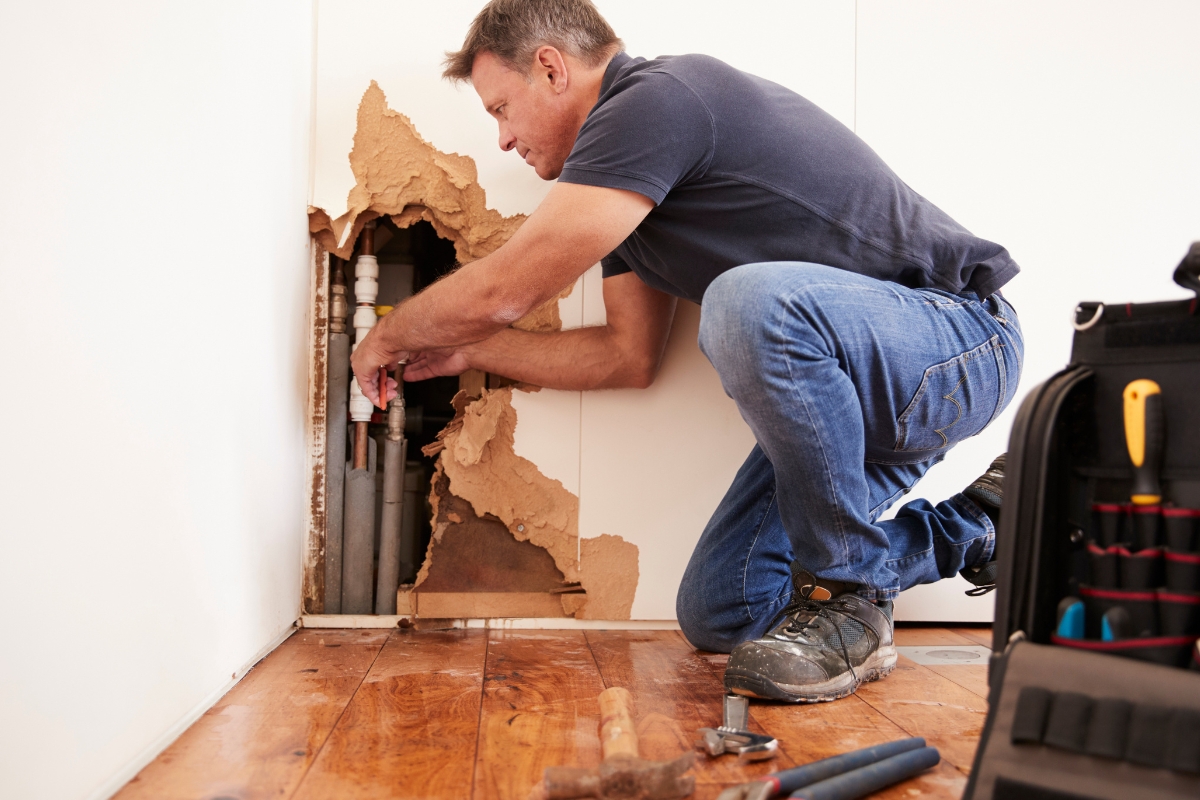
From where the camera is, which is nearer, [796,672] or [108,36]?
[108,36]

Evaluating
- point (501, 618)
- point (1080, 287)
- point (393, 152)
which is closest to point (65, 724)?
point (501, 618)

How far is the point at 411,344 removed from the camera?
1.69 metres

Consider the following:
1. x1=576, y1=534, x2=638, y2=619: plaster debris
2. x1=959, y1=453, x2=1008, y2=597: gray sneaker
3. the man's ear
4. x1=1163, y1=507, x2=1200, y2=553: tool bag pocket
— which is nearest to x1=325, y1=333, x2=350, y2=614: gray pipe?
x1=576, y1=534, x2=638, y2=619: plaster debris

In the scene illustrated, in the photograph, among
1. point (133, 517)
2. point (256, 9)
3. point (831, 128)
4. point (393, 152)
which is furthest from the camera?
point (393, 152)

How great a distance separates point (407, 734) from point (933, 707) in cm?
83

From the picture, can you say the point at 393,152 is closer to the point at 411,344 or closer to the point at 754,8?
the point at 411,344

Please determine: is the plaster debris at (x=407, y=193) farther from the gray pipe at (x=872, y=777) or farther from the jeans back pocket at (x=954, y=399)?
the gray pipe at (x=872, y=777)

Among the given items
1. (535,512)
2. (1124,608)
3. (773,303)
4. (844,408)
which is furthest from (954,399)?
(535,512)

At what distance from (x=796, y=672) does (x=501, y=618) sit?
0.83m

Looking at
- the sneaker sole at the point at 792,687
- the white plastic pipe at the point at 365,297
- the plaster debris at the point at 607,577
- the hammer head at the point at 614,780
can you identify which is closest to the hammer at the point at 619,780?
the hammer head at the point at 614,780

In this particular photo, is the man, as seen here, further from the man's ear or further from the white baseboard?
the white baseboard

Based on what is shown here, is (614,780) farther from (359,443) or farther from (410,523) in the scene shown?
(410,523)

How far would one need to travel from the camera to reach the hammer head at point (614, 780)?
904mm

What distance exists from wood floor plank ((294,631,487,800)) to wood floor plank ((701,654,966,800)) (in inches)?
17.6
